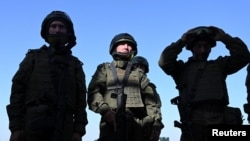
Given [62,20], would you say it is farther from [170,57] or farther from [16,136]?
[170,57]

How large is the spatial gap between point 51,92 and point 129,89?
3.99 ft

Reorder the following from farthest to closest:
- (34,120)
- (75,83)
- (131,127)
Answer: (131,127) → (75,83) → (34,120)

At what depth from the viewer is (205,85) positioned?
228 inches

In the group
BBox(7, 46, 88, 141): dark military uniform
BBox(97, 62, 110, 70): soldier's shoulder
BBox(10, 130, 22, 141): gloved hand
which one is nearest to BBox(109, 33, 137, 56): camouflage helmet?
BBox(97, 62, 110, 70): soldier's shoulder

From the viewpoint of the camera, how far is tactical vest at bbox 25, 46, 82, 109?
484 cm

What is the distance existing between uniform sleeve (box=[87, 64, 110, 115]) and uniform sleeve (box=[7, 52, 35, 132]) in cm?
96

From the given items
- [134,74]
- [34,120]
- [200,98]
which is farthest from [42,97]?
[200,98]

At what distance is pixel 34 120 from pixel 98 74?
1.38 meters

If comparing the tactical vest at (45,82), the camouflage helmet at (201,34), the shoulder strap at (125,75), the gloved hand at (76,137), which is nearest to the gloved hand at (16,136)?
the tactical vest at (45,82)

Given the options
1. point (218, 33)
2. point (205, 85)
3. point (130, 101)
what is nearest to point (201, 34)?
point (218, 33)

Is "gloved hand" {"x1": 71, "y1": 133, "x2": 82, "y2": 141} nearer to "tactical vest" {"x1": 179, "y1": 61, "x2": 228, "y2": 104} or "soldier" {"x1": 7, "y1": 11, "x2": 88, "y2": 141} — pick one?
"soldier" {"x1": 7, "y1": 11, "x2": 88, "y2": 141}

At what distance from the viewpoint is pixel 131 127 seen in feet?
18.1

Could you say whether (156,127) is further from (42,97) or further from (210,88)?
(42,97)

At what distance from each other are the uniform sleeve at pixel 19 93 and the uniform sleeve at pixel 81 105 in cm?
56
